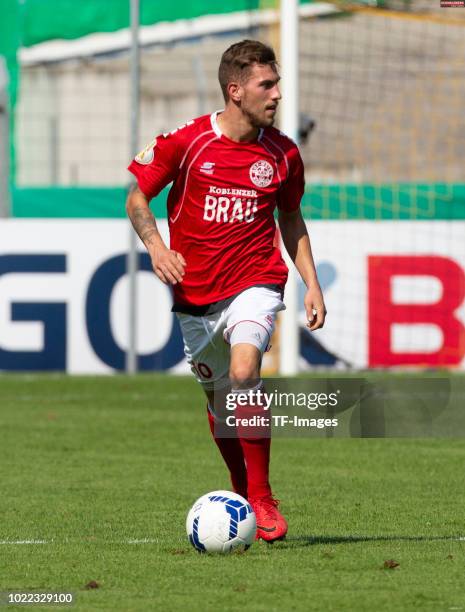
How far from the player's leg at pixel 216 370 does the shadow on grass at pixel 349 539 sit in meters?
0.36

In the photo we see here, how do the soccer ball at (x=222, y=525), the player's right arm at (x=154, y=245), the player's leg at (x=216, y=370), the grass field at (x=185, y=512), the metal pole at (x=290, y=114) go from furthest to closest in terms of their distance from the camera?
the metal pole at (x=290, y=114) → the player's leg at (x=216, y=370) → the player's right arm at (x=154, y=245) → the soccer ball at (x=222, y=525) → the grass field at (x=185, y=512)

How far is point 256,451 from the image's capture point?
644 cm

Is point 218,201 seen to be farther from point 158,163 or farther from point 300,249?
point 300,249

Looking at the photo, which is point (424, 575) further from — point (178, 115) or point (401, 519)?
point (178, 115)

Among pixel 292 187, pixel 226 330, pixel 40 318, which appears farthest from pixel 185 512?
pixel 40 318

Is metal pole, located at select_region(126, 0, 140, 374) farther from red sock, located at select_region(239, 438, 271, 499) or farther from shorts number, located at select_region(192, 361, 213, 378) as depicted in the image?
red sock, located at select_region(239, 438, 271, 499)

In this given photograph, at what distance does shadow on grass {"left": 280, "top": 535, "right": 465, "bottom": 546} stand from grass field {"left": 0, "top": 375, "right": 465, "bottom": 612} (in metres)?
0.01

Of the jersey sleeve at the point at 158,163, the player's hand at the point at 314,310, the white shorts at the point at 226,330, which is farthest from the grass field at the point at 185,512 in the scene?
the jersey sleeve at the point at 158,163

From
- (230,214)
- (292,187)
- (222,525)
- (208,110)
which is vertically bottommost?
(222,525)

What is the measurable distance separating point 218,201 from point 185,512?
5.54ft

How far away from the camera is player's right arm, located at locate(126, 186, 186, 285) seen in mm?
6168

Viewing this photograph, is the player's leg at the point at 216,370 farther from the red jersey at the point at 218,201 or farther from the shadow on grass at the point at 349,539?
the shadow on grass at the point at 349,539

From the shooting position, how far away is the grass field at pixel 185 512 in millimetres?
5345

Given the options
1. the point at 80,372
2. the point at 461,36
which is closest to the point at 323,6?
the point at 461,36
